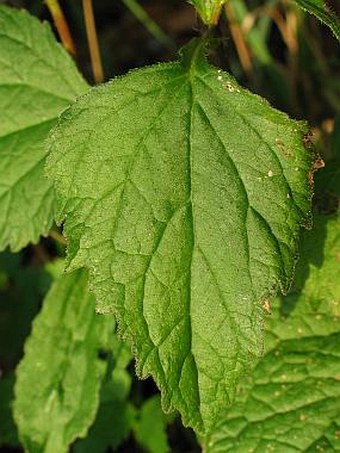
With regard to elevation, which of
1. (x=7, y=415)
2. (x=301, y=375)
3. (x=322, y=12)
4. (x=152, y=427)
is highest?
(x=322, y=12)

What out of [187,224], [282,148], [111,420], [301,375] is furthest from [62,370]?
[282,148]

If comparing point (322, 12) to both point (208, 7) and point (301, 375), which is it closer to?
point (208, 7)

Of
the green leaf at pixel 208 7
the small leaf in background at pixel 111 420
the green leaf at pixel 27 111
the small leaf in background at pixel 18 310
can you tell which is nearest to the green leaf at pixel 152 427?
the small leaf in background at pixel 111 420

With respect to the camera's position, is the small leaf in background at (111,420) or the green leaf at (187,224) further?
the small leaf in background at (111,420)

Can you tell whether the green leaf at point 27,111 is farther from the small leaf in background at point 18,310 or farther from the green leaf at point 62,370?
the small leaf in background at point 18,310

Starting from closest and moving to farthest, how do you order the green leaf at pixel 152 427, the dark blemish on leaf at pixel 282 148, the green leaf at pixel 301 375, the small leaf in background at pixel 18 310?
1. the dark blemish on leaf at pixel 282 148
2. the green leaf at pixel 301 375
3. the green leaf at pixel 152 427
4. the small leaf in background at pixel 18 310

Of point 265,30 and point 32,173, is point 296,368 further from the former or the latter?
point 265,30
